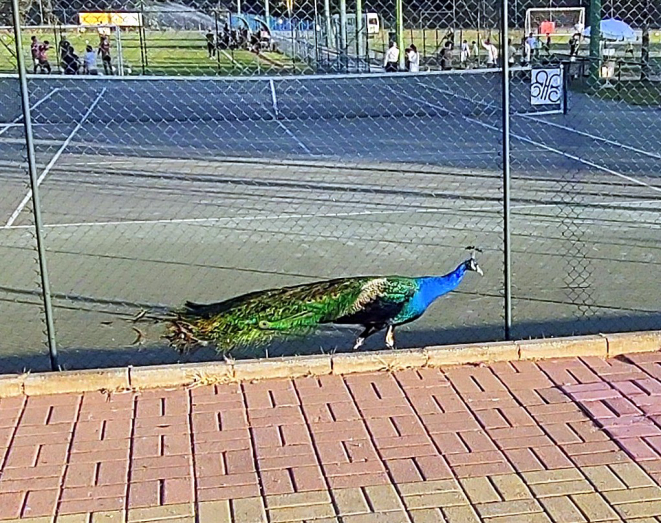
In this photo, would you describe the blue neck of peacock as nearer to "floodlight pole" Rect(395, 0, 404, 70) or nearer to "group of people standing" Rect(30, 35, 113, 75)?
"floodlight pole" Rect(395, 0, 404, 70)

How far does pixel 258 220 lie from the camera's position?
10.7 m

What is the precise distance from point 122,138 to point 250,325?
635 inches

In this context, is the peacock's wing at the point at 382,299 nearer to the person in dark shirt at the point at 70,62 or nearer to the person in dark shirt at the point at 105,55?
the person in dark shirt at the point at 70,62

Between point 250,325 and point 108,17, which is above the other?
point 108,17

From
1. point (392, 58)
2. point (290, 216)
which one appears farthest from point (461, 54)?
point (290, 216)

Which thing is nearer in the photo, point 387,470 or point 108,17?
point 387,470

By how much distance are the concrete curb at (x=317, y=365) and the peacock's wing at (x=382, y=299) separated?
220 mm

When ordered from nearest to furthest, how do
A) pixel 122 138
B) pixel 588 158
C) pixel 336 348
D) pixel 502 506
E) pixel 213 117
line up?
pixel 502 506 → pixel 336 348 → pixel 588 158 → pixel 122 138 → pixel 213 117

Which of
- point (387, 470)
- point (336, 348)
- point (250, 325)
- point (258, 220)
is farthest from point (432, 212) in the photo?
point (387, 470)

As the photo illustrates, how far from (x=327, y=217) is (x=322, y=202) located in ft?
3.78

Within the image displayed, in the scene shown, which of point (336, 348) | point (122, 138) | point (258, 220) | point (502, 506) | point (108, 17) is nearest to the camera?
point (502, 506)

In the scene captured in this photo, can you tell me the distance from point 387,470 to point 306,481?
1.17 feet

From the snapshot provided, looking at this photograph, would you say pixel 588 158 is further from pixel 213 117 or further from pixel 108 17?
pixel 108 17

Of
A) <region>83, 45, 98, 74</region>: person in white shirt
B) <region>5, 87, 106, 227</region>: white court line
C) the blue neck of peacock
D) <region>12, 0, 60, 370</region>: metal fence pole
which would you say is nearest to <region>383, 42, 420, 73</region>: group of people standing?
<region>5, 87, 106, 227</region>: white court line
